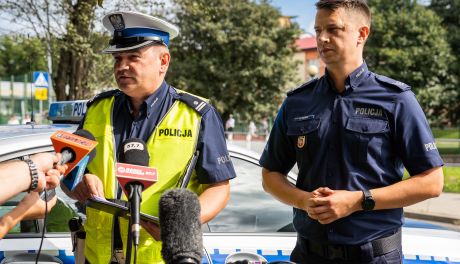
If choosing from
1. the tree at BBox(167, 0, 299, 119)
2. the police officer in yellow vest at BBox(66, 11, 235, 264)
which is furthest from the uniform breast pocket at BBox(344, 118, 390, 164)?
the tree at BBox(167, 0, 299, 119)

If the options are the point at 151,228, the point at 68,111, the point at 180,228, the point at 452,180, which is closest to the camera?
the point at 180,228

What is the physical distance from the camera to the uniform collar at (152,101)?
234 cm

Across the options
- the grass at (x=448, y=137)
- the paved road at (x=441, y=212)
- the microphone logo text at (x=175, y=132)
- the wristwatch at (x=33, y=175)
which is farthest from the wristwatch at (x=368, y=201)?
the grass at (x=448, y=137)

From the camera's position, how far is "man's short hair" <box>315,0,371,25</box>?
85.7 inches

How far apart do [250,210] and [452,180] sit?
10.7 meters

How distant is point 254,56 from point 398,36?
10.2 metres

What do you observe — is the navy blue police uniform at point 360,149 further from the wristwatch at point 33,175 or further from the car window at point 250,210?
the wristwatch at point 33,175

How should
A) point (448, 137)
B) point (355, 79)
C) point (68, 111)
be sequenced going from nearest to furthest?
1. point (355, 79)
2. point (68, 111)
3. point (448, 137)

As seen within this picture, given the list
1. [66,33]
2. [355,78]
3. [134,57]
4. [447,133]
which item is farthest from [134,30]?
[447,133]

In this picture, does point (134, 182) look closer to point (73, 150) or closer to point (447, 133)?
point (73, 150)

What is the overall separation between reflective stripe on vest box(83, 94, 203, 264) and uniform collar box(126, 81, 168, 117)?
0.08 metres

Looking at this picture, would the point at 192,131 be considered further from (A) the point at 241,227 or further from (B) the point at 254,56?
(B) the point at 254,56

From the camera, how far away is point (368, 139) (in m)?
2.13

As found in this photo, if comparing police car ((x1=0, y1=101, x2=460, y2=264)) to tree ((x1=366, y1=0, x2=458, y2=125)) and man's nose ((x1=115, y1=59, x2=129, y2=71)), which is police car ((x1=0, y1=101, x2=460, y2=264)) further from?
tree ((x1=366, y1=0, x2=458, y2=125))
